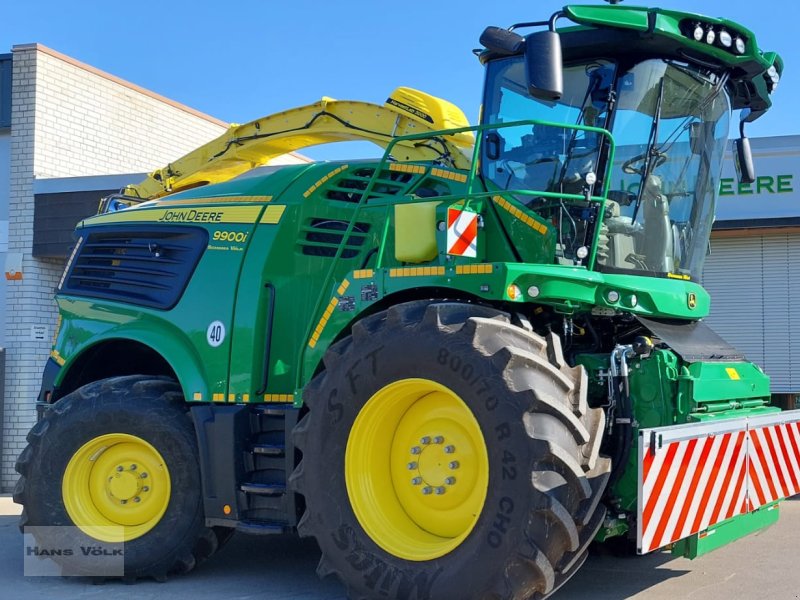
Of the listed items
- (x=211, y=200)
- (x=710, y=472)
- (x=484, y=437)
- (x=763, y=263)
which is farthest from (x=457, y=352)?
(x=763, y=263)

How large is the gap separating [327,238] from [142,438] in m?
1.87

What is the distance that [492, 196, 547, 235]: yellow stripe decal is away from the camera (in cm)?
550

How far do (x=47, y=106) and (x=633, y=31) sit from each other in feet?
32.5

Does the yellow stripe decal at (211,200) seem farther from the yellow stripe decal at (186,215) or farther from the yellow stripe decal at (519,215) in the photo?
the yellow stripe decal at (519,215)

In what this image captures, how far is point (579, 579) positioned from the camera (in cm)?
620

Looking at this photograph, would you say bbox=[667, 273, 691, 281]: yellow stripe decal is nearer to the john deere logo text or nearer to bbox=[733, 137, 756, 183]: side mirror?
bbox=[733, 137, 756, 183]: side mirror

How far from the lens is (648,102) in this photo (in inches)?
231

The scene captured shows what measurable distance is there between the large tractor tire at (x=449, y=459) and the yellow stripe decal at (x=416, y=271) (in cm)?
20

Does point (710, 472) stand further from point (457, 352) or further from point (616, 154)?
point (616, 154)

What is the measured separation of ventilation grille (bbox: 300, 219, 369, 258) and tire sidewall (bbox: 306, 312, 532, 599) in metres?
1.18

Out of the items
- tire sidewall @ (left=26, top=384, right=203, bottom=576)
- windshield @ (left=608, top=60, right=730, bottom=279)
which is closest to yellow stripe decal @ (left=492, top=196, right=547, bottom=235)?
windshield @ (left=608, top=60, right=730, bottom=279)

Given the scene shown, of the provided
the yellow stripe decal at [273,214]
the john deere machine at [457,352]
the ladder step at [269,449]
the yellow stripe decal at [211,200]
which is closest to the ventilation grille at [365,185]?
the john deere machine at [457,352]

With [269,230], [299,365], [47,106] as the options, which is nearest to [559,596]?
[299,365]

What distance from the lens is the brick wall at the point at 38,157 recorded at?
12.8 meters
